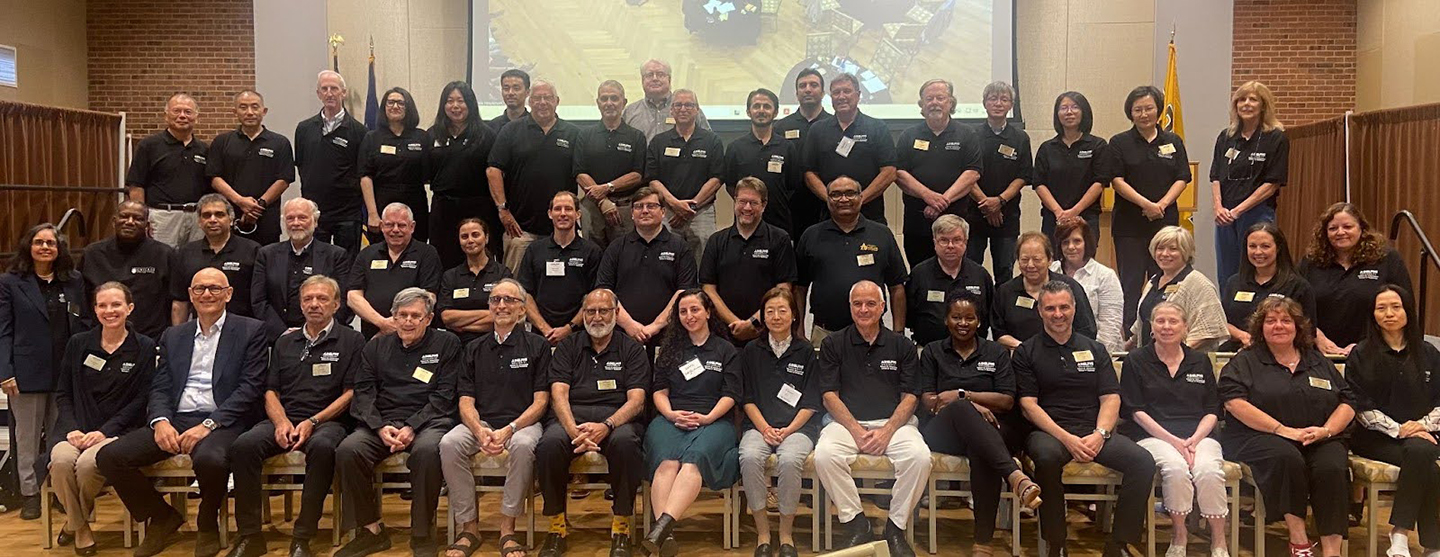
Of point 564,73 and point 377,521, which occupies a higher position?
point 564,73

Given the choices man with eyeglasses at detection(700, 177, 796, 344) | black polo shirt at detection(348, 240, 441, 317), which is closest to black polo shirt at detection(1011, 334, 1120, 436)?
man with eyeglasses at detection(700, 177, 796, 344)

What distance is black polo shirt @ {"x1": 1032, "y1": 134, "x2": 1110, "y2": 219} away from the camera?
593 cm

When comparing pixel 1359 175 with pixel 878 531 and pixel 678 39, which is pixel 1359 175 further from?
pixel 878 531

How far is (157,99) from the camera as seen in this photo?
1130 centimetres

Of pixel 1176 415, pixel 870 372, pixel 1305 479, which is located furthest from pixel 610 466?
pixel 1305 479

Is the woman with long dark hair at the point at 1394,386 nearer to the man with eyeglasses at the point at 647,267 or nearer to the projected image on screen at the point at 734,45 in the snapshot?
the man with eyeglasses at the point at 647,267

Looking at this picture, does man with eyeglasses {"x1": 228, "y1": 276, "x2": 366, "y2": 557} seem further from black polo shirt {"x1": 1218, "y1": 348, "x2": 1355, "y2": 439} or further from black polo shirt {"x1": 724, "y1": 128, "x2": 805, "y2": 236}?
black polo shirt {"x1": 1218, "y1": 348, "x2": 1355, "y2": 439}

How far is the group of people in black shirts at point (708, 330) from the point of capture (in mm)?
4637

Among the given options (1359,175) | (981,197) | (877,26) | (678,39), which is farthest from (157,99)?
(1359,175)

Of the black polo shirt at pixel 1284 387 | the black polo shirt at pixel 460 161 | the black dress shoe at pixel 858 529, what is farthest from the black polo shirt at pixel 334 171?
the black polo shirt at pixel 1284 387

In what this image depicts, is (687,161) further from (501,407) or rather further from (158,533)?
(158,533)

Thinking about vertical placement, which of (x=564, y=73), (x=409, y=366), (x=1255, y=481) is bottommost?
(x=1255, y=481)

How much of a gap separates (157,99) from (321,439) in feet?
26.8

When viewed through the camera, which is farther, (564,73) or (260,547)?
(564,73)
